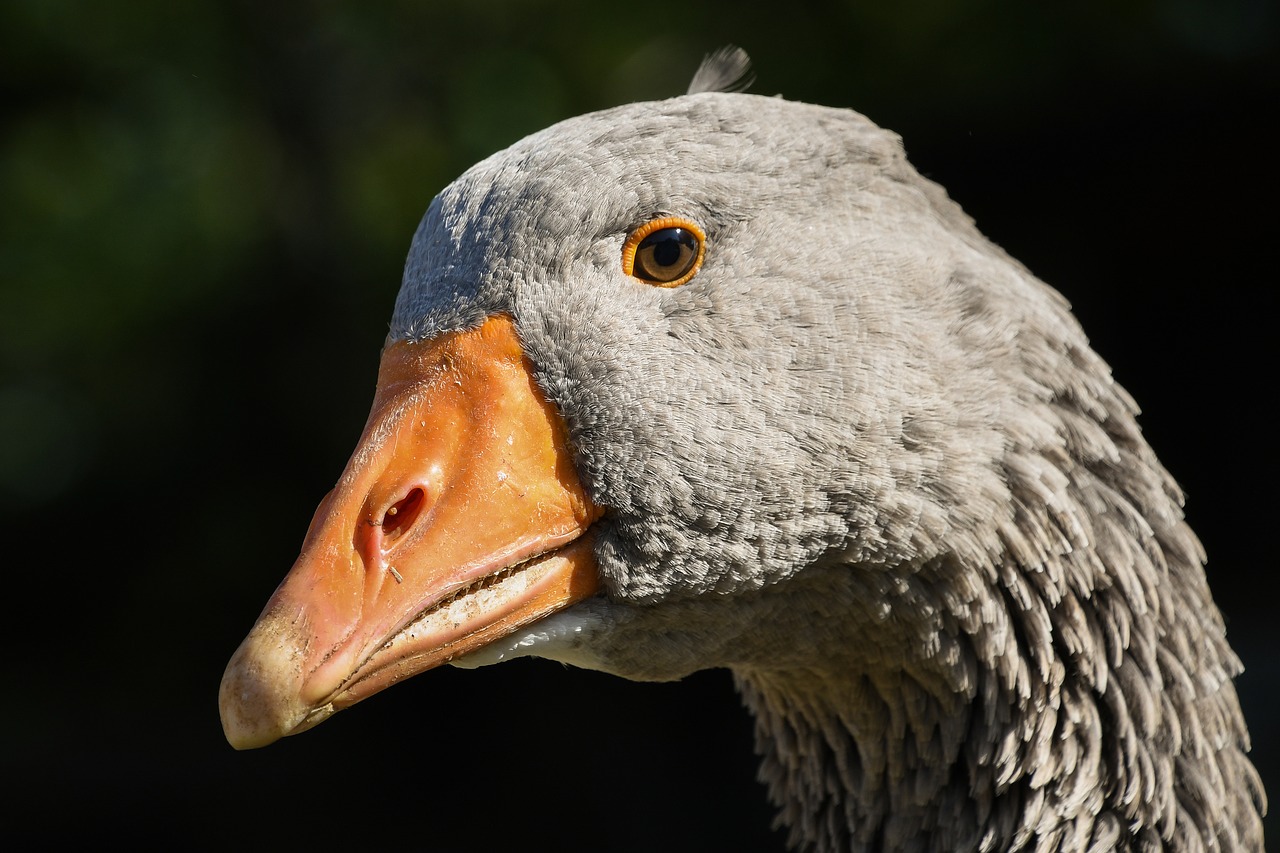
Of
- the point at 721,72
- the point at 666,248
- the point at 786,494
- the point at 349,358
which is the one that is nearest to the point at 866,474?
the point at 786,494

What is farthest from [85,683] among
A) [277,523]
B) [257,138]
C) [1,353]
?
[257,138]

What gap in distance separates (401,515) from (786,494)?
2.68 feet

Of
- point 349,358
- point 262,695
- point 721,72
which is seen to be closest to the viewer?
point 262,695

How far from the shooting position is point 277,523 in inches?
333

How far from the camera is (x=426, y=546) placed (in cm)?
245

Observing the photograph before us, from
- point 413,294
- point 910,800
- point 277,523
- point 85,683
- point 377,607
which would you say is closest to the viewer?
point 377,607

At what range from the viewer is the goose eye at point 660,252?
2719mm

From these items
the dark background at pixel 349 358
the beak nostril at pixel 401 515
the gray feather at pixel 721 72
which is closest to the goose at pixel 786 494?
the beak nostril at pixel 401 515

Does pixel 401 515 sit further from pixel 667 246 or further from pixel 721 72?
pixel 721 72

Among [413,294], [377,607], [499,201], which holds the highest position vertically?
[499,201]

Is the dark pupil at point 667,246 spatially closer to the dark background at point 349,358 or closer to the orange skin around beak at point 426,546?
the orange skin around beak at point 426,546

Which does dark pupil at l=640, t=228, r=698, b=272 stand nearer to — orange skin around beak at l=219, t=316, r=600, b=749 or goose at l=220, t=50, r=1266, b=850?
goose at l=220, t=50, r=1266, b=850

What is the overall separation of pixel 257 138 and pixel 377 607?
5914mm

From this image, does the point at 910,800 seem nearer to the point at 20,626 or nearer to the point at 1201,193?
the point at 1201,193
